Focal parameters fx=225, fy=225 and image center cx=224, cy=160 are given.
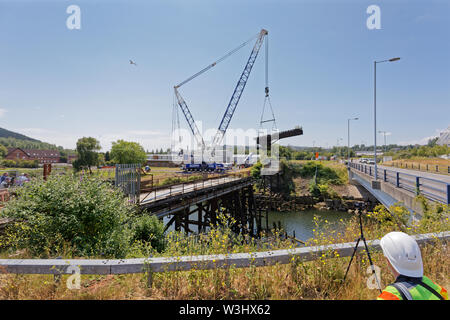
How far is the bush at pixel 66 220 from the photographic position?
4980 mm

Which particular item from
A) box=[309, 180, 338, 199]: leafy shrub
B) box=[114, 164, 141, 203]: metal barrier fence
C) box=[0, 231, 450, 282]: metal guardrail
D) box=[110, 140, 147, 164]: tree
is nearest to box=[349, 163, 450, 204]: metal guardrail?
box=[0, 231, 450, 282]: metal guardrail

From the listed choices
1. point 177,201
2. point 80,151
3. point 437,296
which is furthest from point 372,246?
point 80,151

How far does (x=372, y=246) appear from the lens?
11.8 feet

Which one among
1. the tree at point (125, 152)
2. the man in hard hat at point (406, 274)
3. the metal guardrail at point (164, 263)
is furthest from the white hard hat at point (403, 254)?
the tree at point (125, 152)

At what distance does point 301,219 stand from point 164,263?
29194mm

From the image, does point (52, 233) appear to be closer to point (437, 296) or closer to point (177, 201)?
point (437, 296)

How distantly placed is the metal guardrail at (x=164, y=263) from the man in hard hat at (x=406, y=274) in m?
1.23

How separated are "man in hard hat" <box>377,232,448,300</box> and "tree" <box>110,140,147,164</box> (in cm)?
3422

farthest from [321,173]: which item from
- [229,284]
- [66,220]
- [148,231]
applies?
[229,284]

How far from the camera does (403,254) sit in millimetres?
1891

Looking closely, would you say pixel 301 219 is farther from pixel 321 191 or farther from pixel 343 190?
pixel 343 190

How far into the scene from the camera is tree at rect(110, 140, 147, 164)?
33250 millimetres

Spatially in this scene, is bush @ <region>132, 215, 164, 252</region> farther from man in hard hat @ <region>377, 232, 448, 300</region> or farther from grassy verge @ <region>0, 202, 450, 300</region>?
man in hard hat @ <region>377, 232, 448, 300</region>

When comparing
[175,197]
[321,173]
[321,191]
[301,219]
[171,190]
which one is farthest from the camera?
[321,173]
